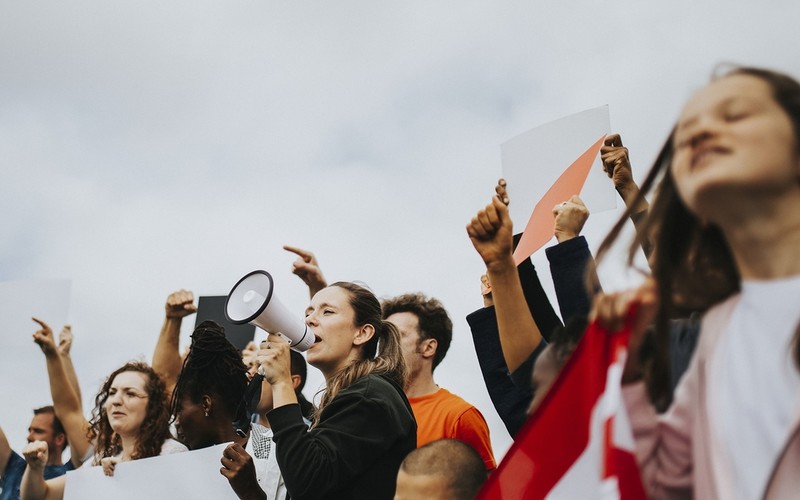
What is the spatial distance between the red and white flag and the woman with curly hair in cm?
268

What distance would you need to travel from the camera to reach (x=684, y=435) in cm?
146

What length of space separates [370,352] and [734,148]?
2.63 m

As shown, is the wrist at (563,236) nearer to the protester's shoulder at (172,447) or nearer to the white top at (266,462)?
the white top at (266,462)

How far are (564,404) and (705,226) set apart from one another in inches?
17.9

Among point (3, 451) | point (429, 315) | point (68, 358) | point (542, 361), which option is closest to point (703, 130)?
point (542, 361)

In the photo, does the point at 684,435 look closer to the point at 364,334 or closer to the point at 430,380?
the point at 364,334

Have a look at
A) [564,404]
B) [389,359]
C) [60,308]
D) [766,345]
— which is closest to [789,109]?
[766,345]

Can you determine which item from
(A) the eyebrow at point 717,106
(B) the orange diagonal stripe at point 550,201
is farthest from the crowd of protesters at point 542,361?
(B) the orange diagonal stripe at point 550,201

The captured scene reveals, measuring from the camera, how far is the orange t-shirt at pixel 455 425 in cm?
368

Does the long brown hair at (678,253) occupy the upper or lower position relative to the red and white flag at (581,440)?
upper

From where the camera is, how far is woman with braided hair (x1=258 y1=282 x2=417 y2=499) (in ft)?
9.30

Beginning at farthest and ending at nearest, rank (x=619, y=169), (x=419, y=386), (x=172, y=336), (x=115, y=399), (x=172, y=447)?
(x=172, y=336)
(x=419, y=386)
(x=115, y=399)
(x=172, y=447)
(x=619, y=169)

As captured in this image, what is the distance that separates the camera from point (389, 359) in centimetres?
366

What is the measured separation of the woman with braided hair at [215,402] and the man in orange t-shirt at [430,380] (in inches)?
29.7
